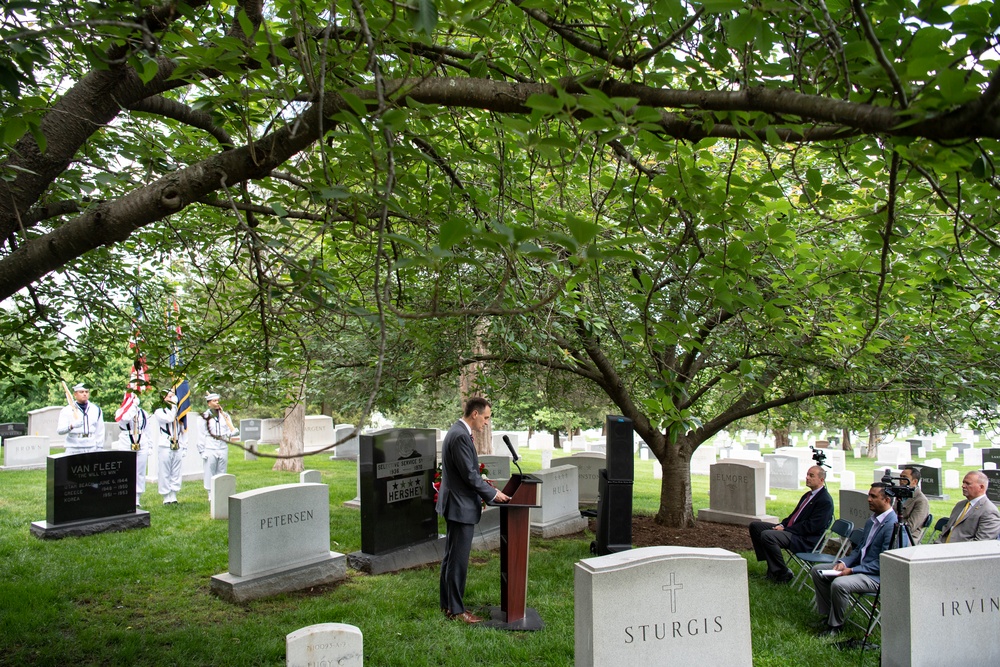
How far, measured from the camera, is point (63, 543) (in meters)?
9.20

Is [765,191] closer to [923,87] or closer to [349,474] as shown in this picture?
[923,87]

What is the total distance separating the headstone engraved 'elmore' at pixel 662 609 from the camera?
455cm

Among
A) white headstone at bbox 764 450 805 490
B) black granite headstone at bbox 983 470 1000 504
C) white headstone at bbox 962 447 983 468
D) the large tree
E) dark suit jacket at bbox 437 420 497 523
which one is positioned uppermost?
the large tree

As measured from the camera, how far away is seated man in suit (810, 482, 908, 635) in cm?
638

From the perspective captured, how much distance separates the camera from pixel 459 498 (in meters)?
6.45

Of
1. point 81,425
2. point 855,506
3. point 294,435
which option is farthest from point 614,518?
point 294,435

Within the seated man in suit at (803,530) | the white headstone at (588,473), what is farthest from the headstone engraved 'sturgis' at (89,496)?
the seated man in suit at (803,530)

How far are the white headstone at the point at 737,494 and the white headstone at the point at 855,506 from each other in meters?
1.89

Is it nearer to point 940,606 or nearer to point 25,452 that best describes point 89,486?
point 25,452

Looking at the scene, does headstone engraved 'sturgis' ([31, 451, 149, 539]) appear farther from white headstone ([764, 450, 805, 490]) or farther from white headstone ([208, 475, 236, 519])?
white headstone ([764, 450, 805, 490])

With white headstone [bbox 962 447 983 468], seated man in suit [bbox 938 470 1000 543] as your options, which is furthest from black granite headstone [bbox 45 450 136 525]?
white headstone [bbox 962 447 983 468]

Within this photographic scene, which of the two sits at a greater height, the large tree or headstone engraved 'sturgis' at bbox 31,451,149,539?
the large tree

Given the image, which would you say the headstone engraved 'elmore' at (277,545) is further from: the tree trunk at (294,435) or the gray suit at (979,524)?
the tree trunk at (294,435)

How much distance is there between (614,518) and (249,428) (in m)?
18.8
